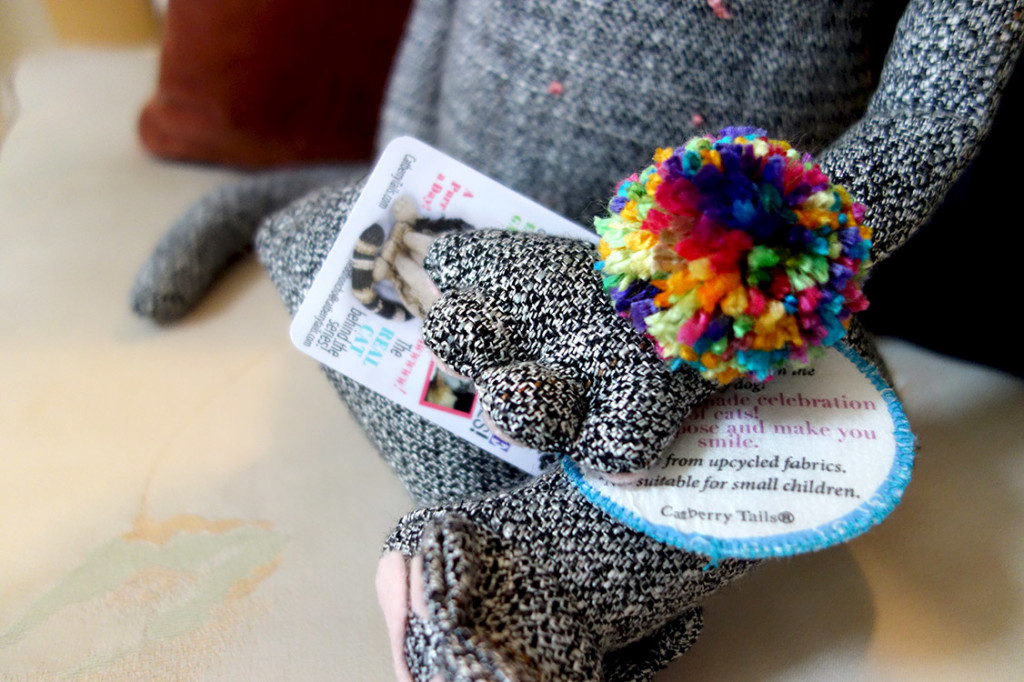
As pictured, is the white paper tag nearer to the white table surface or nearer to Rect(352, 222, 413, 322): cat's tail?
Rect(352, 222, 413, 322): cat's tail

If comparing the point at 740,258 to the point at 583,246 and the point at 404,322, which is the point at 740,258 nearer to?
the point at 583,246

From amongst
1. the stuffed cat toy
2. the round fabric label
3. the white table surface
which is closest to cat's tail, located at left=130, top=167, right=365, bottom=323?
the white table surface

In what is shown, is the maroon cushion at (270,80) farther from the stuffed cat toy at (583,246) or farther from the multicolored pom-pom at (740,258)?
the multicolored pom-pom at (740,258)

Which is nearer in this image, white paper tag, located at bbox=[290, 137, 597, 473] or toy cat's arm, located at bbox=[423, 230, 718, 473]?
toy cat's arm, located at bbox=[423, 230, 718, 473]

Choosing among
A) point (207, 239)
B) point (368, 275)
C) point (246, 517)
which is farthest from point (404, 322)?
point (207, 239)

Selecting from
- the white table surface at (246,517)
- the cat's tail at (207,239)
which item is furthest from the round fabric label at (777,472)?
the cat's tail at (207,239)

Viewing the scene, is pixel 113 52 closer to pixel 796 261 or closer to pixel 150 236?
pixel 150 236
